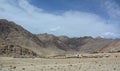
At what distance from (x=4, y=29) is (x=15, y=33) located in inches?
308

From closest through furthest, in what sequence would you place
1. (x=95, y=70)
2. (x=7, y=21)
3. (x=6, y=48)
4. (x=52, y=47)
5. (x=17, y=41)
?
1. (x=95, y=70)
2. (x=6, y=48)
3. (x=17, y=41)
4. (x=7, y=21)
5. (x=52, y=47)

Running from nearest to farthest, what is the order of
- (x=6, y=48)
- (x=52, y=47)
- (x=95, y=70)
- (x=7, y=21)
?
(x=95, y=70) → (x=6, y=48) → (x=7, y=21) → (x=52, y=47)

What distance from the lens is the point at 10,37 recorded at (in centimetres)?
15288

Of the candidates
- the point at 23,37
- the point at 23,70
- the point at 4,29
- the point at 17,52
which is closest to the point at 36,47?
the point at 23,37

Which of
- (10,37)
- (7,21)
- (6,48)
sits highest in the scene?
(7,21)

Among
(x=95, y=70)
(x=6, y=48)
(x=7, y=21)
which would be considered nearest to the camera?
(x=95, y=70)

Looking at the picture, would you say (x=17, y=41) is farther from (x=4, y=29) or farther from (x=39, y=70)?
(x=39, y=70)

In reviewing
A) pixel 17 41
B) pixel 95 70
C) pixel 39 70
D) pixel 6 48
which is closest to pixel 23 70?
pixel 39 70

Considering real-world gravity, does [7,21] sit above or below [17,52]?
above

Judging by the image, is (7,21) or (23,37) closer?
(23,37)

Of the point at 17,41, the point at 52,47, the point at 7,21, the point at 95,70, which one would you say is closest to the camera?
the point at 95,70

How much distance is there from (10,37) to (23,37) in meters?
9.30

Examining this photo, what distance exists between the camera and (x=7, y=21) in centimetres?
17225

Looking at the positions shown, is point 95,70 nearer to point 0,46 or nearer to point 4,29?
point 0,46
